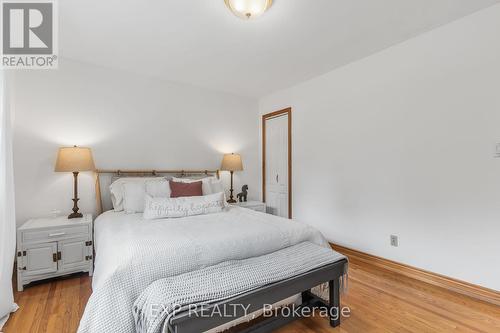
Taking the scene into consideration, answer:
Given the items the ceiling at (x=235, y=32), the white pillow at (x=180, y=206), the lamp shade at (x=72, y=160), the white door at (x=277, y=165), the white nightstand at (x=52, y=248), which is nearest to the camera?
the ceiling at (x=235, y=32)

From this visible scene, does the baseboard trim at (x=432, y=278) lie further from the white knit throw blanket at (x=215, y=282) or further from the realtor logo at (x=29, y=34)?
the realtor logo at (x=29, y=34)

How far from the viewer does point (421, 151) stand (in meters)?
2.48

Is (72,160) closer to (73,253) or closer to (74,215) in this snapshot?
(74,215)

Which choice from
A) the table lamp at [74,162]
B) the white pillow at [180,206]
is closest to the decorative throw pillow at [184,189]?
the white pillow at [180,206]

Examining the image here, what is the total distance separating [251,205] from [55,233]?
7.81ft

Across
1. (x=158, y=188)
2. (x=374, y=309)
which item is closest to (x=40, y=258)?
(x=158, y=188)

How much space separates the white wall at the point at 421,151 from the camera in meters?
2.11

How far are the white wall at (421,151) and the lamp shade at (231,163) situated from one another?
1258mm

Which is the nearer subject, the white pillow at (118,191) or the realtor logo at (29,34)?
the realtor logo at (29,34)

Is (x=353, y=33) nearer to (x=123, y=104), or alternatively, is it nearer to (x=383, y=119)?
(x=383, y=119)

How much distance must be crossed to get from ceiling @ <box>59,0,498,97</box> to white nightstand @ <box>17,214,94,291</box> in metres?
1.90

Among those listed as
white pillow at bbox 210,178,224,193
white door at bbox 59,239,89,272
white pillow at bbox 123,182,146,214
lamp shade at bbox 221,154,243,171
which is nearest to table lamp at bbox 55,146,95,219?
white door at bbox 59,239,89,272

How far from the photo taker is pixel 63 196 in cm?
288

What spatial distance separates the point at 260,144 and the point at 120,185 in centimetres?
253
